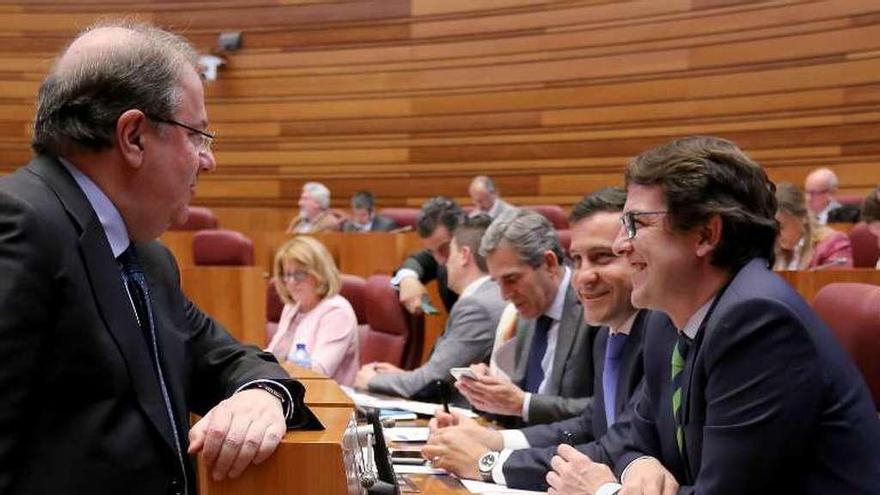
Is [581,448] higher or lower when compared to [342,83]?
lower

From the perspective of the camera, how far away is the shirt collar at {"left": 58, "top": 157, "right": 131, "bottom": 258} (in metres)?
1.24

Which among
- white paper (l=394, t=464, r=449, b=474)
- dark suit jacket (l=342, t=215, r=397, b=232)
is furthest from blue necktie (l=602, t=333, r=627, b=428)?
dark suit jacket (l=342, t=215, r=397, b=232)

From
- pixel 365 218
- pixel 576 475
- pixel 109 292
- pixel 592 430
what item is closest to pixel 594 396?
pixel 592 430

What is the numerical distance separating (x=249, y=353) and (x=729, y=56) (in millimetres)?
7208

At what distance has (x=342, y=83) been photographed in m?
10.4

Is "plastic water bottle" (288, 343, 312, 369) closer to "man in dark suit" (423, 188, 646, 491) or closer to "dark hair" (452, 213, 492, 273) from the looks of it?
"dark hair" (452, 213, 492, 273)

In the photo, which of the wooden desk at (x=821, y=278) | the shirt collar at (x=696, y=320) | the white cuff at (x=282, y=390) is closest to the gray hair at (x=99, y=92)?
the white cuff at (x=282, y=390)

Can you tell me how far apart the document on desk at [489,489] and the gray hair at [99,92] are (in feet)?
3.95

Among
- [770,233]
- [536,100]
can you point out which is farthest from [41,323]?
[536,100]

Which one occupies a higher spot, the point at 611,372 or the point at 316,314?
the point at 611,372

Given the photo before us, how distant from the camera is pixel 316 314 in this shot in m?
4.30

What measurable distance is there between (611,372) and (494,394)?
1.38ft

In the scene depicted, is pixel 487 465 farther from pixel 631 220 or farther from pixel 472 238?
pixel 472 238

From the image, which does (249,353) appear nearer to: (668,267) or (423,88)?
(668,267)
